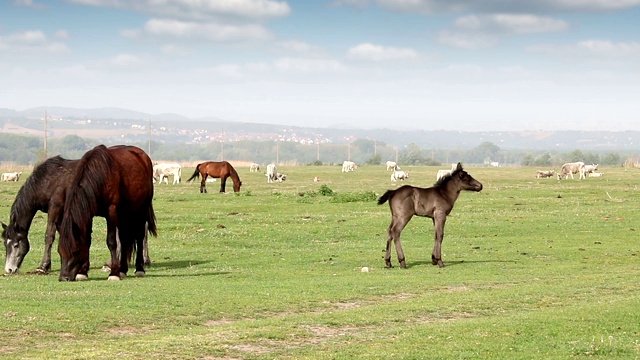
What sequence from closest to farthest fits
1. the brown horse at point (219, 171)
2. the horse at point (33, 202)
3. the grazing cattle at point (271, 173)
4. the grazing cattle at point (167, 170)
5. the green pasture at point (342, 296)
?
the green pasture at point (342, 296) < the horse at point (33, 202) < the brown horse at point (219, 171) < the grazing cattle at point (167, 170) < the grazing cattle at point (271, 173)

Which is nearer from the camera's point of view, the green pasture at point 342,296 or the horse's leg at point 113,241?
the green pasture at point 342,296

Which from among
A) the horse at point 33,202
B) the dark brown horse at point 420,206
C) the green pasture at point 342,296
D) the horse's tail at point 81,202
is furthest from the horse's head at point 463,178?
the horse at point 33,202

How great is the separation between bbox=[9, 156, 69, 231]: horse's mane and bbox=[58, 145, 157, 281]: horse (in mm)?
1730

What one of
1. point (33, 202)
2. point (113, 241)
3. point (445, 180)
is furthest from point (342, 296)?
point (33, 202)

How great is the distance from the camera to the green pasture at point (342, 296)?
13117 mm

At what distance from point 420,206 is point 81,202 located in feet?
30.8

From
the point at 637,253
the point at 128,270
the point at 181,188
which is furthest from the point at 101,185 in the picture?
the point at 181,188

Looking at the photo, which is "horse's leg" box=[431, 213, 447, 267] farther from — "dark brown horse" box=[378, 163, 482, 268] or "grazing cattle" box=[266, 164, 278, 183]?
"grazing cattle" box=[266, 164, 278, 183]

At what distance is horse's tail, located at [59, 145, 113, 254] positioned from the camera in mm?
19641

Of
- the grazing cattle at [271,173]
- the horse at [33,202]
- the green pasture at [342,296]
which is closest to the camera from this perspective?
the green pasture at [342,296]

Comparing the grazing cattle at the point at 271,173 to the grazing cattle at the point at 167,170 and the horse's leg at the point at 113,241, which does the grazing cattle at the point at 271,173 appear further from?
the horse's leg at the point at 113,241

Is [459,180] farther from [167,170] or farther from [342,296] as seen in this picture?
[167,170]

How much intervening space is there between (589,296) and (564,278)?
3.40 m

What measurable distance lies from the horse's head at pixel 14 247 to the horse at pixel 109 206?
2.35 m
